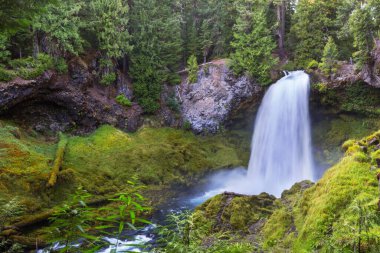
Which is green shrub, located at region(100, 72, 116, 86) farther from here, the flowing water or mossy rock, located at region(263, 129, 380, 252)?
mossy rock, located at region(263, 129, 380, 252)

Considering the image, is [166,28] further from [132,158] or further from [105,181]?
[105,181]

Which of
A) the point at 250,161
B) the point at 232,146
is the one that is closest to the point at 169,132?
the point at 232,146

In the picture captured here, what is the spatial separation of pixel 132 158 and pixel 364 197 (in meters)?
14.2

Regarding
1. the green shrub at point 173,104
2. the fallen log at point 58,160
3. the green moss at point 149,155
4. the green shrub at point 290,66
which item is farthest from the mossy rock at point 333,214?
the green shrub at point 290,66

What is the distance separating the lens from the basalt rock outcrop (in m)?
16.9

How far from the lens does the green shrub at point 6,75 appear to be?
630 inches

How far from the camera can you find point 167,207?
574 inches

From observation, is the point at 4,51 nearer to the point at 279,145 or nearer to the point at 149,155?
the point at 149,155

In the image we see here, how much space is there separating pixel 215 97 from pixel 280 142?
18.5 feet

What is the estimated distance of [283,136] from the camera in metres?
20.8

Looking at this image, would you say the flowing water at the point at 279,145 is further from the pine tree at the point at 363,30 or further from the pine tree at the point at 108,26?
the pine tree at the point at 108,26

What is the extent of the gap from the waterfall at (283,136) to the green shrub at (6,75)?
15078mm

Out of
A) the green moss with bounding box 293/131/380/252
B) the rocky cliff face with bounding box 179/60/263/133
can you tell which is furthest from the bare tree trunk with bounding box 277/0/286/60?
the green moss with bounding box 293/131/380/252

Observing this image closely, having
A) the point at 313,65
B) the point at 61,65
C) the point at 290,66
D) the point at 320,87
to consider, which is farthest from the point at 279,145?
the point at 61,65
